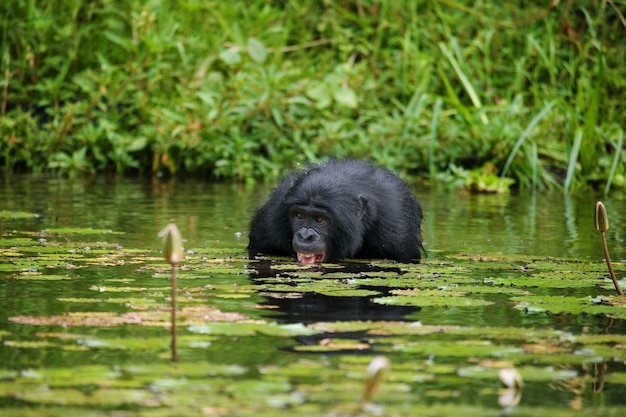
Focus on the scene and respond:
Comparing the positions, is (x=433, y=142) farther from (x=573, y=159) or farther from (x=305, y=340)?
(x=305, y=340)

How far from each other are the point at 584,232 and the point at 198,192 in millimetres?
4626

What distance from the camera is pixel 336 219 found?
7195 mm

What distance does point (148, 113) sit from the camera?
14.4 meters

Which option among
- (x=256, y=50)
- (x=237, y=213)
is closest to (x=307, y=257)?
(x=237, y=213)

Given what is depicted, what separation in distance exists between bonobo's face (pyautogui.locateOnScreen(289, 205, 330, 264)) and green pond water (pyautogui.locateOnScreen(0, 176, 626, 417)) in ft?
0.52

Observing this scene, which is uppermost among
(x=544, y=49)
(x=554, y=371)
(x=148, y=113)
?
(x=544, y=49)

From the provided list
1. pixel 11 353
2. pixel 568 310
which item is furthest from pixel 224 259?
pixel 11 353

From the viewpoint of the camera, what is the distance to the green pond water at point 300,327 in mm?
3613

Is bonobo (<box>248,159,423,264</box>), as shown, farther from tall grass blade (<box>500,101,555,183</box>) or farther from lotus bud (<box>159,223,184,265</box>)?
tall grass blade (<box>500,101,555,183</box>)

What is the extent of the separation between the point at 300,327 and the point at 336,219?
8.34 feet

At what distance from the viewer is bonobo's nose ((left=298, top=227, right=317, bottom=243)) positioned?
23.2ft

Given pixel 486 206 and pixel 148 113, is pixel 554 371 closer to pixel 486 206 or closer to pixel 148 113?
pixel 486 206

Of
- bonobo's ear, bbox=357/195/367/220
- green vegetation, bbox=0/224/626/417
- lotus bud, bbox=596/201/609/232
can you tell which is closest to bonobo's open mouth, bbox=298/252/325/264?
green vegetation, bbox=0/224/626/417

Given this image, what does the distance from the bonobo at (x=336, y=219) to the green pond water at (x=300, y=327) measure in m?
0.20
